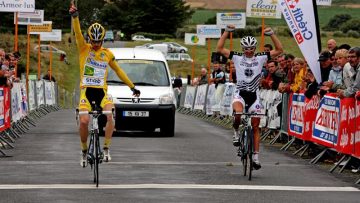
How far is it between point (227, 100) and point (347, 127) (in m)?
17.1

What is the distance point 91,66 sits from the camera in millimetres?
14883

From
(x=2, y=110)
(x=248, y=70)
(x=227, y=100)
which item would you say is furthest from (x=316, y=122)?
(x=227, y=100)

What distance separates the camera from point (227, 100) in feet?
111

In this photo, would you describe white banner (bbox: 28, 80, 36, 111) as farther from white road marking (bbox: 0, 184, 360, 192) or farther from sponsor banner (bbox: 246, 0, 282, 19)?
white road marking (bbox: 0, 184, 360, 192)

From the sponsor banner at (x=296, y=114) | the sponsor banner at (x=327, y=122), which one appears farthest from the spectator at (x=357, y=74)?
the sponsor banner at (x=296, y=114)

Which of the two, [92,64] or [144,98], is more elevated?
[92,64]

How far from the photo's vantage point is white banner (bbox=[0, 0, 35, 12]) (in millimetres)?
30198

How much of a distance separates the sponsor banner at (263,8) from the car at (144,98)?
8464 millimetres

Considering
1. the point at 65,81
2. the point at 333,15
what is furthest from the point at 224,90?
the point at 333,15

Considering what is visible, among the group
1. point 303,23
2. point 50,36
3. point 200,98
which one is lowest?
point 200,98

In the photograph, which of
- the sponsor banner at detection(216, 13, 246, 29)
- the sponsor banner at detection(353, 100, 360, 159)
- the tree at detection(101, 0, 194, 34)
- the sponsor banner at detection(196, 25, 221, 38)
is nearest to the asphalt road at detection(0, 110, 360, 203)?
the sponsor banner at detection(353, 100, 360, 159)

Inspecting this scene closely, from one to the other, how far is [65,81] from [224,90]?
159 ft

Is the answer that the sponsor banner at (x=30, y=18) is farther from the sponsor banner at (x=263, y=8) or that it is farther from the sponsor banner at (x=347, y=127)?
the sponsor banner at (x=347, y=127)

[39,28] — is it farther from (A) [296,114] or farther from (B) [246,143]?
(B) [246,143]
